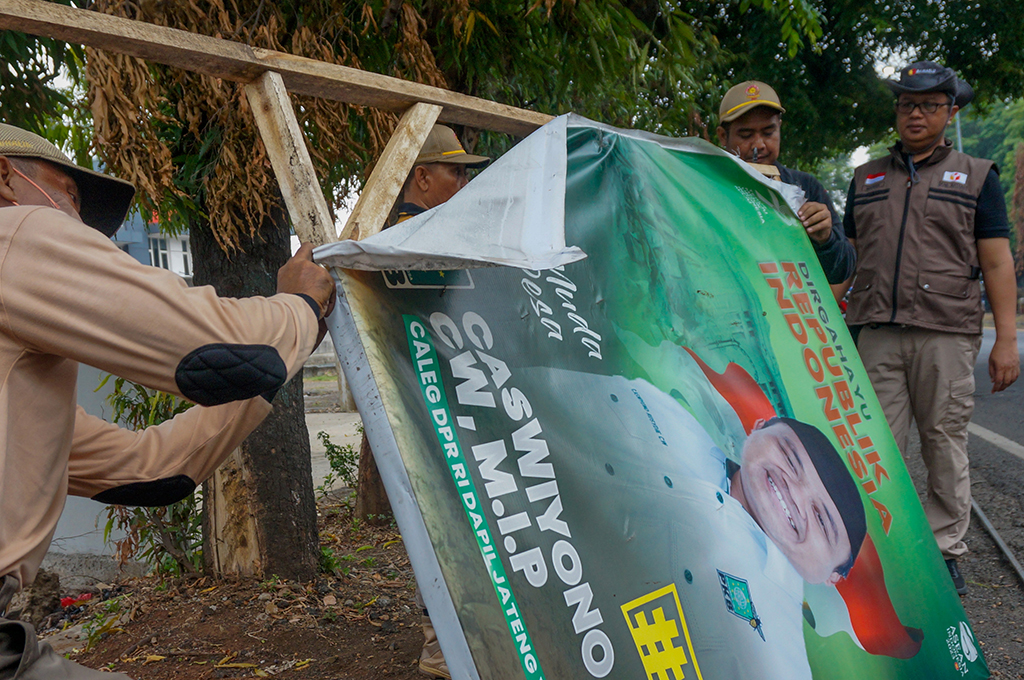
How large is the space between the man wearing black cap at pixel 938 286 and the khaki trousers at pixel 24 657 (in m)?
3.27

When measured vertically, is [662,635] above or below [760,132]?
below

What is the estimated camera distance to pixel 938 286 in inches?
137

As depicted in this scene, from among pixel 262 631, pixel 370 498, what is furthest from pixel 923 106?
pixel 370 498

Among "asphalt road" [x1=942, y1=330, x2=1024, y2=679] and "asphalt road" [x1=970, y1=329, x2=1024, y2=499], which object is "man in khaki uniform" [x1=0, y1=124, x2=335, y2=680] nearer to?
"asphalt road" [x1=942, y1=330, x2=1024, y2=679]

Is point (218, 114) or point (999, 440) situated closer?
point (218, 114)

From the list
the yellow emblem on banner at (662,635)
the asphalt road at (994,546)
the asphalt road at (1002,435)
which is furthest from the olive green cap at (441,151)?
the asphalt road at (1002,435)

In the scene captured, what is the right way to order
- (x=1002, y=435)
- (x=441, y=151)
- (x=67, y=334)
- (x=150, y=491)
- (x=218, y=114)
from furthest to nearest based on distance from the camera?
1. (x=1002, y=435)
2. (x=218, y=114)
3. (x=441, y=151)
4. (x=150, y=491)
5. (x=67, y=334)

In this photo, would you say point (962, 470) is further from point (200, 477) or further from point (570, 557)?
point (200, 477)

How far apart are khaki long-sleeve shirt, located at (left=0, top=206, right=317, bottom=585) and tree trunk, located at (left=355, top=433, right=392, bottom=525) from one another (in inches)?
145

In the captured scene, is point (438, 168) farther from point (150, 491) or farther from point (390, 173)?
point (150, 491)

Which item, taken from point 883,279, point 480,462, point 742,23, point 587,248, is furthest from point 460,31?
point 742,23

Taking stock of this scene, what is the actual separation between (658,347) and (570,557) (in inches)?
26.2

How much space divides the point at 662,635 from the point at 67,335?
4.12 feet

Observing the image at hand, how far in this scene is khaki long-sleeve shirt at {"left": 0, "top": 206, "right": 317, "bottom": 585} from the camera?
135 centimetres
